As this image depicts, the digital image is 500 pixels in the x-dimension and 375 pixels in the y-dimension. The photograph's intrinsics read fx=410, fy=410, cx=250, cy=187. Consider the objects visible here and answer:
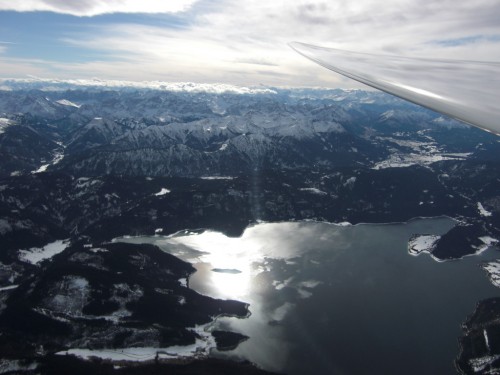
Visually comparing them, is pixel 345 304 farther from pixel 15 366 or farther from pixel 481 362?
pixel 15 366

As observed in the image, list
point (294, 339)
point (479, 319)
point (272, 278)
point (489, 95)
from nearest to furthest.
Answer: point (489, 95) → point (294, 339) → point (479, 319) → point (272, 278)

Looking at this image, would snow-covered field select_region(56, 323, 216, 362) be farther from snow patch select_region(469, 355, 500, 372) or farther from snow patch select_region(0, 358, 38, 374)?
snow patch select_region(469, 355, 500, 372)

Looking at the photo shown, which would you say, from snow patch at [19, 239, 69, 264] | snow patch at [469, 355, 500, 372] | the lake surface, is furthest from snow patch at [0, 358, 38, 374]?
snow patch at [469, 355, 500, 372]

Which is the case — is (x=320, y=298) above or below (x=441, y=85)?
below

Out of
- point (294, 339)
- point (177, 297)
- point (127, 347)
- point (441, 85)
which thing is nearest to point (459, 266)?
point (294, 339)

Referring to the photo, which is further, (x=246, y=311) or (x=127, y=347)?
(x=246, y=311)

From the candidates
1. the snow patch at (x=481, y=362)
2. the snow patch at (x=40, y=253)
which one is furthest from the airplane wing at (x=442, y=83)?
the snow patch at (x=40, y=253)

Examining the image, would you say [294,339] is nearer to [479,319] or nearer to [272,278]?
[272,278]
